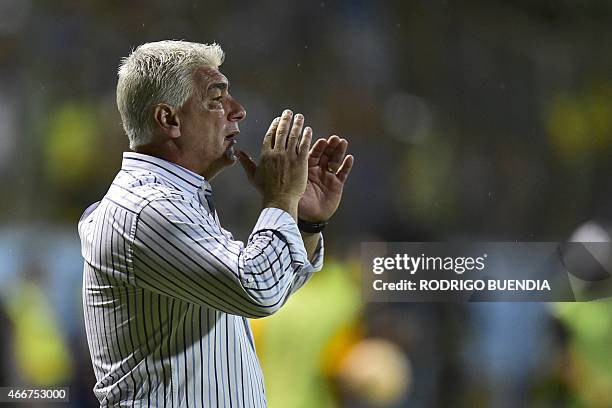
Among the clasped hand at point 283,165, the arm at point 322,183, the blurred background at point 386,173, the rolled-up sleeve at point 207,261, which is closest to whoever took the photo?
the rolled-up sleeve at point 207,261

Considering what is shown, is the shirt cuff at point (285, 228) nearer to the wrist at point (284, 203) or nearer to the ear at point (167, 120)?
the wrist at point (284, 203)

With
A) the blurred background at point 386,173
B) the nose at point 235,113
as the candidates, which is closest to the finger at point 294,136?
the nose at point 235,113

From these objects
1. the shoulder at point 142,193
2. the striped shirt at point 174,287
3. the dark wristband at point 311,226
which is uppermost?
the dark wristband at point 311,226

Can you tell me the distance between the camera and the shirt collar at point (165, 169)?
1.15 m

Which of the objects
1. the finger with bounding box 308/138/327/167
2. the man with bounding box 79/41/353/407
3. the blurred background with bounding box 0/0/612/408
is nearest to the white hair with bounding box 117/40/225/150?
the man with bounding box 79/41/353/407

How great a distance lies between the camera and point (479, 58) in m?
2.39

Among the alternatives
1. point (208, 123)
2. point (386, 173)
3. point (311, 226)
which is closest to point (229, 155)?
point (208, 123)

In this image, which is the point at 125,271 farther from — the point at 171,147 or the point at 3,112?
the point at 3,112

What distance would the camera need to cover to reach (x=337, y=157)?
1.35 m

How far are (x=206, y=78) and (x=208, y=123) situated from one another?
67 millimetres

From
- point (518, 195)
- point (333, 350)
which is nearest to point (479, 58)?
point (518, 195)

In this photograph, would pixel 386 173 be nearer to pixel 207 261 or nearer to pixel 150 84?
pixel 150 84

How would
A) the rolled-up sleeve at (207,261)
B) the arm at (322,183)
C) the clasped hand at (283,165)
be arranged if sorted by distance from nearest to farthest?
the rolled-up sleeve at (207,261), the clasped hand at (283,165), the arm at (322,183)

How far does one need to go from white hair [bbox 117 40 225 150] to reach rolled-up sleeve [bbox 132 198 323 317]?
17 cm
